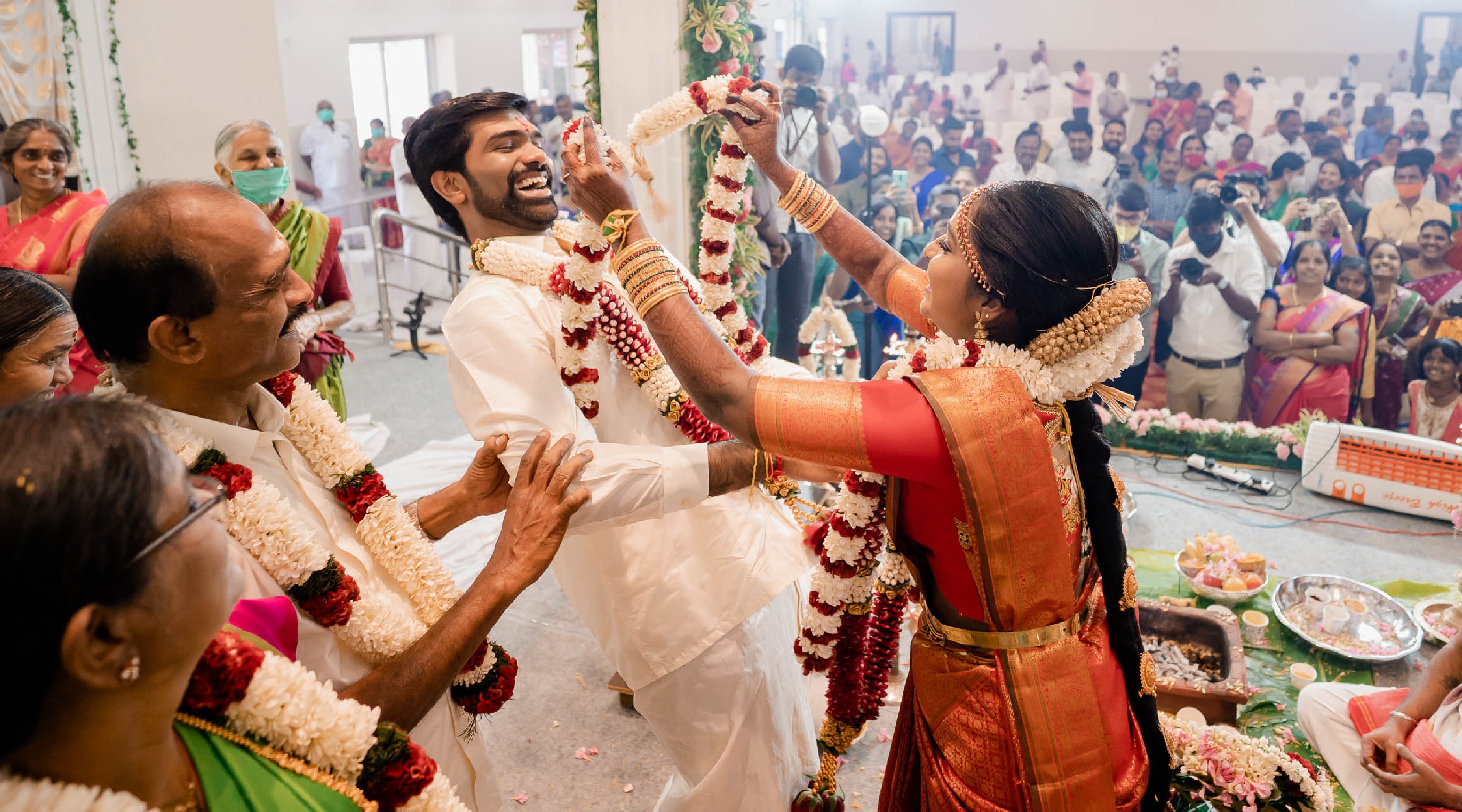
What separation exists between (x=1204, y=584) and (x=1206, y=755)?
193 cm

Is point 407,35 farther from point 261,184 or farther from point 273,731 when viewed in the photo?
point 273,731

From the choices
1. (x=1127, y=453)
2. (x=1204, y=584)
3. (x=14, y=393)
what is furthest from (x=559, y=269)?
(x=1127, y=453)

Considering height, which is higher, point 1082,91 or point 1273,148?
point 1082,91

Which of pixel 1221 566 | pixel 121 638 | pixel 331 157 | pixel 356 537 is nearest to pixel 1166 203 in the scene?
pixel 1221 566

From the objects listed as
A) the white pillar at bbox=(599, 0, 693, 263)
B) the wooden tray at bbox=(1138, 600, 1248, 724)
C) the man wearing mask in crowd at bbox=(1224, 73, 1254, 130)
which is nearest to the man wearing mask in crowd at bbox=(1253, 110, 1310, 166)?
the man wearing mask in crowd at bbox=(1224, 73, 1254, 130)

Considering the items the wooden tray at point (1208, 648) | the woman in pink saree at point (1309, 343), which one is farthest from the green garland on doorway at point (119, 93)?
the woman in pink saree at point (1309, 343)

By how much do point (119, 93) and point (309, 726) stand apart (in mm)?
7609

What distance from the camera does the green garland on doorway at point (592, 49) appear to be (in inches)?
194

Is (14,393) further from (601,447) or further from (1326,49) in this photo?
(1326,49)

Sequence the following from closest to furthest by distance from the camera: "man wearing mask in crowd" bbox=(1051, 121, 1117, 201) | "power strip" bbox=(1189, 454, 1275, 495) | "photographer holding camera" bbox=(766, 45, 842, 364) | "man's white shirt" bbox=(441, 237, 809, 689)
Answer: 1. "man's white shirt" bbox=(441, 237, 809, 689)
2. "power strip" bbox=(1189, 454, 1275, 495)
3. "photographer holding camera" bbox=(766, 45, 842, 364)
4. "man wearing mask in crowd" bbox=(1051, 121, 1117, 201)

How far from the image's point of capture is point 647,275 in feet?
6.50

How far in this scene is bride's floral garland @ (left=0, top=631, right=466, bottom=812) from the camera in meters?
1.32

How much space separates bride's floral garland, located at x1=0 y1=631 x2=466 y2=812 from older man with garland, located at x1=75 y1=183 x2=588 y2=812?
158mm

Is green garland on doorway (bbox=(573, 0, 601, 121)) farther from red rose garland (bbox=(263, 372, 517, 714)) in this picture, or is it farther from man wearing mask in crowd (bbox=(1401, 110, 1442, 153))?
man wearing mask in crowd (bbox=(1401, 110, 1442, 153))
